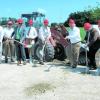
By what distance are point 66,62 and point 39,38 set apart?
67.5 inches

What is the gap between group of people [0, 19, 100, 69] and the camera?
13688 mm

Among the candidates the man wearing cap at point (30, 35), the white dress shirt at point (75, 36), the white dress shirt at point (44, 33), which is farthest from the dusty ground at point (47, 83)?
the man wearing cap at point (30, 35)

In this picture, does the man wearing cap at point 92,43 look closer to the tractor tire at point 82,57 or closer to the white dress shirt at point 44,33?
the tractor tire at point 82,57

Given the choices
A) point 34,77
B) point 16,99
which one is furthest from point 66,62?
point 16,99

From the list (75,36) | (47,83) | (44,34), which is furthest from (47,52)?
(47,83)

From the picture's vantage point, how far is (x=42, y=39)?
15727mm

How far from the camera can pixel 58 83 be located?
11609mm

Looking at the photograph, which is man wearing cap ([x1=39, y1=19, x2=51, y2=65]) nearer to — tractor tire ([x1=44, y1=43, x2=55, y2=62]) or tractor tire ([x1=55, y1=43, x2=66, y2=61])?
tractor tire ([x1=44, y1=43, x2=55, y2=62])

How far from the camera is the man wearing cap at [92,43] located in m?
13.4

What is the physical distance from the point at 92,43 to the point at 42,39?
2.88 meters

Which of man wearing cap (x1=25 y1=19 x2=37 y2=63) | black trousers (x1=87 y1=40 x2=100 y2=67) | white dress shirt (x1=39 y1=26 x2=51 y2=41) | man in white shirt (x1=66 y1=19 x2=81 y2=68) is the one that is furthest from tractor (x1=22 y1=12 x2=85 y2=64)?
black trousers (x1=87 y1=40 x2=100 y2=67)

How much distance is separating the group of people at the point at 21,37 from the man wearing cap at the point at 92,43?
2.42 metres

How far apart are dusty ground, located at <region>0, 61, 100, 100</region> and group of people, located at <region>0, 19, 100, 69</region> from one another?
61cm

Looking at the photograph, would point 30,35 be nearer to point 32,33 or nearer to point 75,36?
point 32,33
